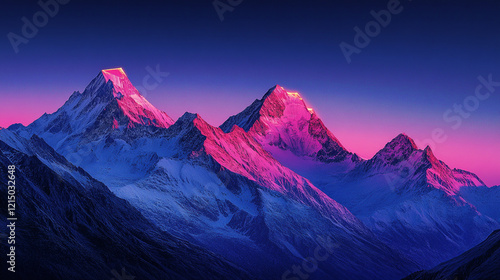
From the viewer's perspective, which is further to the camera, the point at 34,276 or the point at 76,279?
the point at 76,279

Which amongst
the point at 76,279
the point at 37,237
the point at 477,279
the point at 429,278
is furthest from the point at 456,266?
the point at 37,237

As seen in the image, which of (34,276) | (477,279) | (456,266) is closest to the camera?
(477,279)

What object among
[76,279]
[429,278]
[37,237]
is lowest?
[429,278]

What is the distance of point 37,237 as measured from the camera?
655 feet

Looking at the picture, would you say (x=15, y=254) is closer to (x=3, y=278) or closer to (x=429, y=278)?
(x=3, y=278)

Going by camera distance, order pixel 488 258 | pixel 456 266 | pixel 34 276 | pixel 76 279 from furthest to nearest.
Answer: pixel 76 279 → pixel 34 276 → pixel 456 266 → pixel 488 258

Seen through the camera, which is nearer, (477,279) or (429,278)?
(477,279)

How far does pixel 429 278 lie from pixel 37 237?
129 m

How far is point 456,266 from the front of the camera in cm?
15425

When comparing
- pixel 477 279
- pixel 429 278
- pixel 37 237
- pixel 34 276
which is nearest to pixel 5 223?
pixel 37 237

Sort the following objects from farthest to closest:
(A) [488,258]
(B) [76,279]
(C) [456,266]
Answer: (B) [76,279], (C) [456,266], (A) [488,258]

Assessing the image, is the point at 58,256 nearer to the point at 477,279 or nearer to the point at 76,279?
the point at 76,279

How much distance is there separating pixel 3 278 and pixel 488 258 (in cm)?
12710

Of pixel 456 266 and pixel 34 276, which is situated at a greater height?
pixel 34 276
